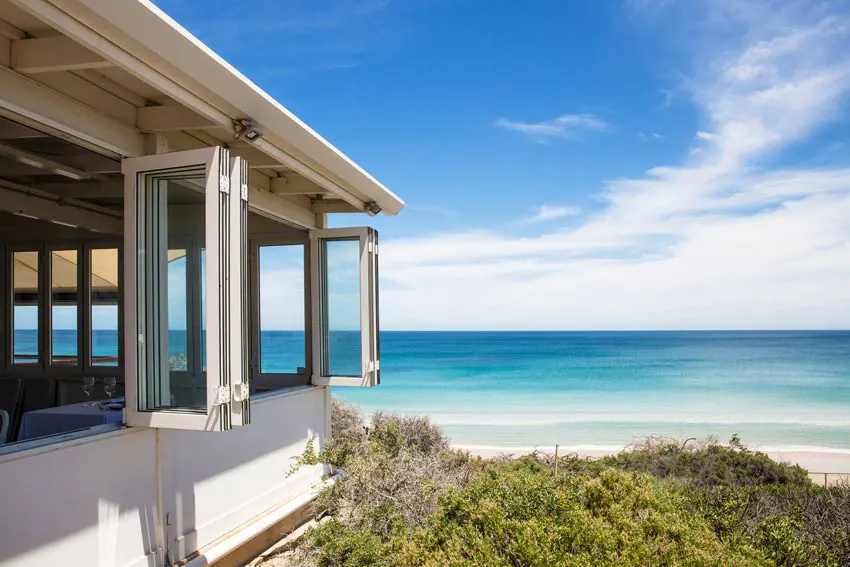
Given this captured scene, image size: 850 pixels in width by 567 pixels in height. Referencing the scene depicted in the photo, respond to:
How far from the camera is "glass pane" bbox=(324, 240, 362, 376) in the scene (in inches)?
227

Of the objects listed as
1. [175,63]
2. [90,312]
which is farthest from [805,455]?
[175,63]

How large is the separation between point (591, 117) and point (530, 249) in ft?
50.1

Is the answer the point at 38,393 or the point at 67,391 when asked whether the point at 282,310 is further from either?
the point at 38,393

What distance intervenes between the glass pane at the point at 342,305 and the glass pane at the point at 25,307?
2.93 m

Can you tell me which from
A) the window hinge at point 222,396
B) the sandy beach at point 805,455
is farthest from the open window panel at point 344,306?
the sandy beach at point 805,455

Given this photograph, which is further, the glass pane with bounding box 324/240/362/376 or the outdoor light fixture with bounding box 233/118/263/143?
the glass pane with bounding box 324/240/362/376

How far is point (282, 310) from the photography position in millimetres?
5715

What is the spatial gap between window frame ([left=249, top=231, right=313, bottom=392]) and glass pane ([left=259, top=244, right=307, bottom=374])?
24 mm

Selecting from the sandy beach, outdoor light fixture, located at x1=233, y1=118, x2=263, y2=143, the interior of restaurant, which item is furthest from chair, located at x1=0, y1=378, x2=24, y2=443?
the sandy beach

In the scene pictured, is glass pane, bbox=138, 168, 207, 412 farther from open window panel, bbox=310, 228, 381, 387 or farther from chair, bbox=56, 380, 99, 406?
chair, bbox=56, 380, 99, 406

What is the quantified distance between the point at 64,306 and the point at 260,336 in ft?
6.88

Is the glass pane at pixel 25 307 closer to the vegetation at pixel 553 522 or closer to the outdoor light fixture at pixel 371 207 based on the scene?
the vegetation at pixel 553 522

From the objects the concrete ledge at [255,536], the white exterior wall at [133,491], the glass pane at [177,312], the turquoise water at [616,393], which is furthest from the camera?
the turquoise water at [616,393]

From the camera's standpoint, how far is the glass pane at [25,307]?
6.39 m
